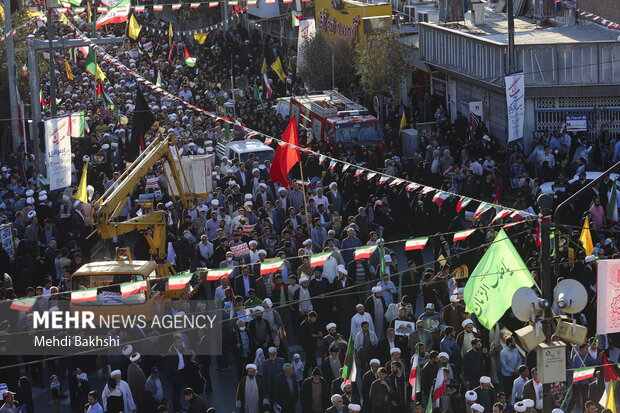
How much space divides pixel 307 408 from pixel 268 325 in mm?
2149

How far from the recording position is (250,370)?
16469 mm

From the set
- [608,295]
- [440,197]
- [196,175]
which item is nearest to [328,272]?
[440,197]

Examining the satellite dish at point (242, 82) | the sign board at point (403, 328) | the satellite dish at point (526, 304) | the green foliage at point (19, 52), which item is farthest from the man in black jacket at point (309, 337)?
the satellite dish at point (242, 82)

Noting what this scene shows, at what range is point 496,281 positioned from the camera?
15.2 metres

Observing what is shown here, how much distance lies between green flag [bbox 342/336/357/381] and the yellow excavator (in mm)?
2961

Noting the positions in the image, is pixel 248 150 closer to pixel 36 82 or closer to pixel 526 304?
pixel 36 82

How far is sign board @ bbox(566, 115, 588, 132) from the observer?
29094 mm

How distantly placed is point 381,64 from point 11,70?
392 inches

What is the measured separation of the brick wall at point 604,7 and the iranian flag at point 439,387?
20.6 meters

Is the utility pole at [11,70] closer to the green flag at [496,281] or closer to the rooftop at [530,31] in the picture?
the rooftop at [530,31]

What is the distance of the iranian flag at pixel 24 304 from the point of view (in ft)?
58.3

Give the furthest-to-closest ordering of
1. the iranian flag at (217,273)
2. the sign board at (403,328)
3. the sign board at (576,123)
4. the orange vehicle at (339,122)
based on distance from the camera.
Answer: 1. the orange vehicle at (339,122)
2. the sign board at (576,123)
3. the iranian flag at (217,273)
4. the sign board at (403,328)

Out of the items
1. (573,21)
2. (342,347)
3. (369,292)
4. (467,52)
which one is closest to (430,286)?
(369,292)

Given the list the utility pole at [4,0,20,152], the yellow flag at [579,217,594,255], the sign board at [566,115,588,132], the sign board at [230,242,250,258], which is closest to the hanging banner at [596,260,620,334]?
the yellow flag at [579,217,594,255]
